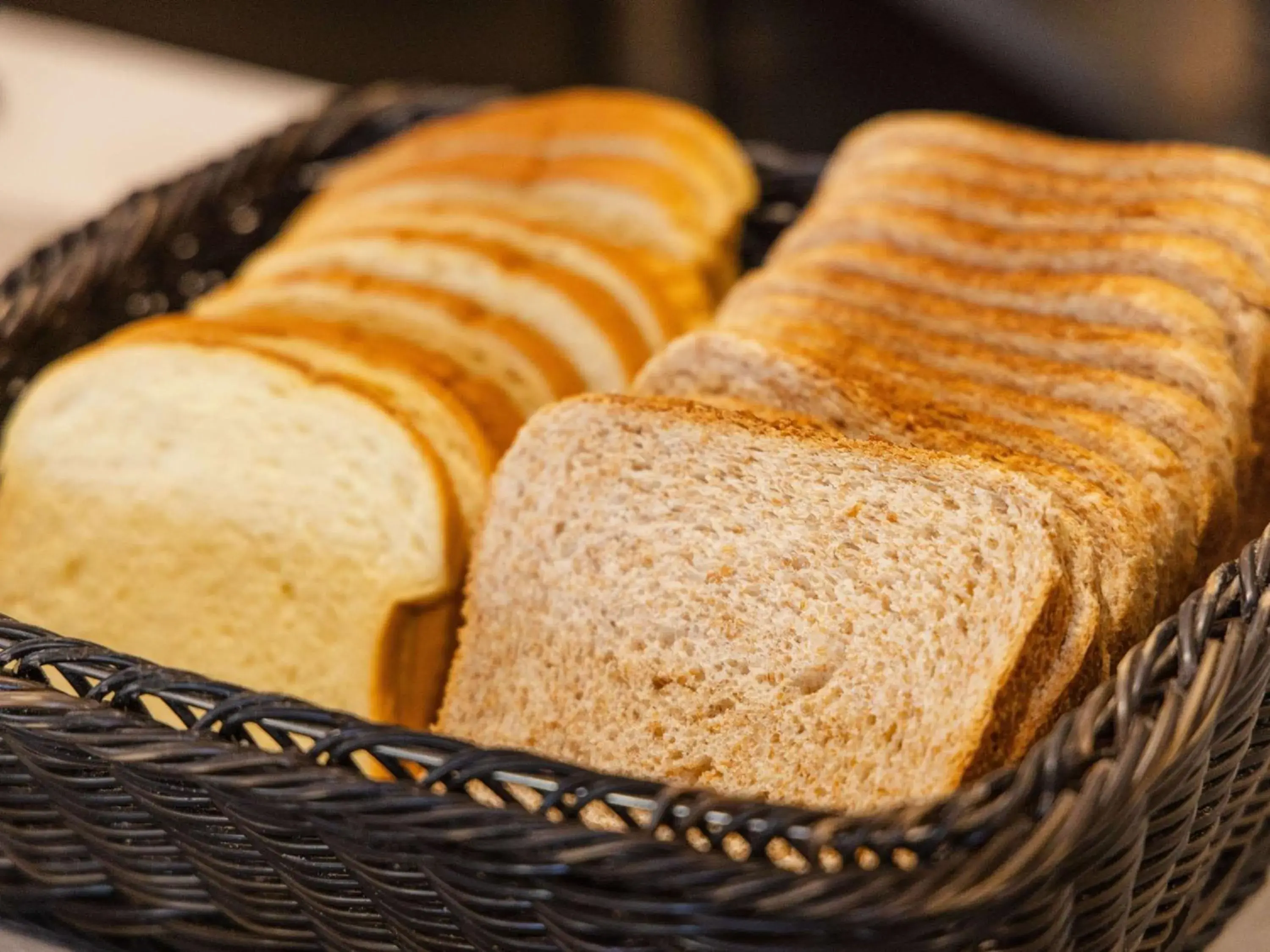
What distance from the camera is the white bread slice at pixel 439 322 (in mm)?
1846

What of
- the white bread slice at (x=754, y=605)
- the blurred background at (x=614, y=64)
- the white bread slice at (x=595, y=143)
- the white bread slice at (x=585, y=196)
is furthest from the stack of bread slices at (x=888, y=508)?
the blurred background at (x=614, y=64)

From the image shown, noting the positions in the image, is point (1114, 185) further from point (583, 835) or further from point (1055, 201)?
point (583, 835)

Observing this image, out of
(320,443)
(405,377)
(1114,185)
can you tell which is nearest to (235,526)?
(320,443)

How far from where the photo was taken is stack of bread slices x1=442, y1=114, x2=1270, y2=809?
128 cm

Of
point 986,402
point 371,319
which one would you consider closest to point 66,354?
point 371,319

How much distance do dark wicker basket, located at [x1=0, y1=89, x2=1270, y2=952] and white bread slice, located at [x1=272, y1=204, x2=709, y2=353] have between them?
81 cm

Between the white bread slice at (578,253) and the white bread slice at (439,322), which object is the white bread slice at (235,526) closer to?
the white bread slice at (439,322)

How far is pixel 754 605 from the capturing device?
4.50ft

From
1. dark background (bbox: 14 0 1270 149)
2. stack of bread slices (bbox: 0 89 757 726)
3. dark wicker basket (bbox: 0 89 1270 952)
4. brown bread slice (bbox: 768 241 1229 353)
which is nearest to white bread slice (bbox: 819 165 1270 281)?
brown bread slice (bbox: 768 241 1229 353)

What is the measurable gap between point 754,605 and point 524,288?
2.43 ft

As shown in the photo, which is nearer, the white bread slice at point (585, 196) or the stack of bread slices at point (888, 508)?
the stack of bread slices at point (888, 508)

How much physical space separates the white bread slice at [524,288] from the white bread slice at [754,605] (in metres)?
0.43

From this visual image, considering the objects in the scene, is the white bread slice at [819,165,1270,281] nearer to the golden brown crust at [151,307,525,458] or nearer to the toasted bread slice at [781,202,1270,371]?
the toasted bread slice at [781,202,1270,371]

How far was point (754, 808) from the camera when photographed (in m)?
1.04
